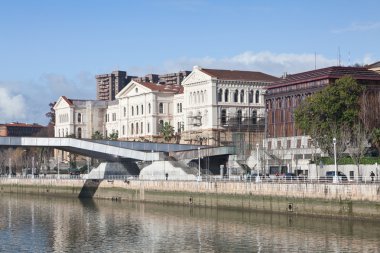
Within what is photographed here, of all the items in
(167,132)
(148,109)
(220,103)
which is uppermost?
(148,109)

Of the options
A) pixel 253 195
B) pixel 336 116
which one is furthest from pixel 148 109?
pixel 253 195

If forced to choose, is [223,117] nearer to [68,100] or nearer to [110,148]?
[110,148]

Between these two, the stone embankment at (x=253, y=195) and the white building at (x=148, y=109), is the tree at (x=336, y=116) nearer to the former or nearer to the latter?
the stone embankment at (x=253, y=195)

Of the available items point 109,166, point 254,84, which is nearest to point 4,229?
point 109,166

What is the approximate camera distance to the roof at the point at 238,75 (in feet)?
461

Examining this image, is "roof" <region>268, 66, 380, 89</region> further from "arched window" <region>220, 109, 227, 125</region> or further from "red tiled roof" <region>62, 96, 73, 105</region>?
"red tiled roof" <region>62, 96, 73, 105</region>

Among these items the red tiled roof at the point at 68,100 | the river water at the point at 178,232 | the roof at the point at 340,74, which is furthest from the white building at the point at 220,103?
the river water at the point at 178,232

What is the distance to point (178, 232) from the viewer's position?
6644cm

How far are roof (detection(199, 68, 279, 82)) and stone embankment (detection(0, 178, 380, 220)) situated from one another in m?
35.0

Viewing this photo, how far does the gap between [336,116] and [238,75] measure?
153ft

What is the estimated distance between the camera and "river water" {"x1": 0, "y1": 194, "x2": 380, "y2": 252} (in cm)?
5706

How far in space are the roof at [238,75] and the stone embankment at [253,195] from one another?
115 feet

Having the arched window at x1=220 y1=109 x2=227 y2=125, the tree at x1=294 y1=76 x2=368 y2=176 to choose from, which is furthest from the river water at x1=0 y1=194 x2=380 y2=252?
the arched window at x1=220 y1=109 x2=227 y2=125

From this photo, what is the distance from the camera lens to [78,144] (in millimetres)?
108750
